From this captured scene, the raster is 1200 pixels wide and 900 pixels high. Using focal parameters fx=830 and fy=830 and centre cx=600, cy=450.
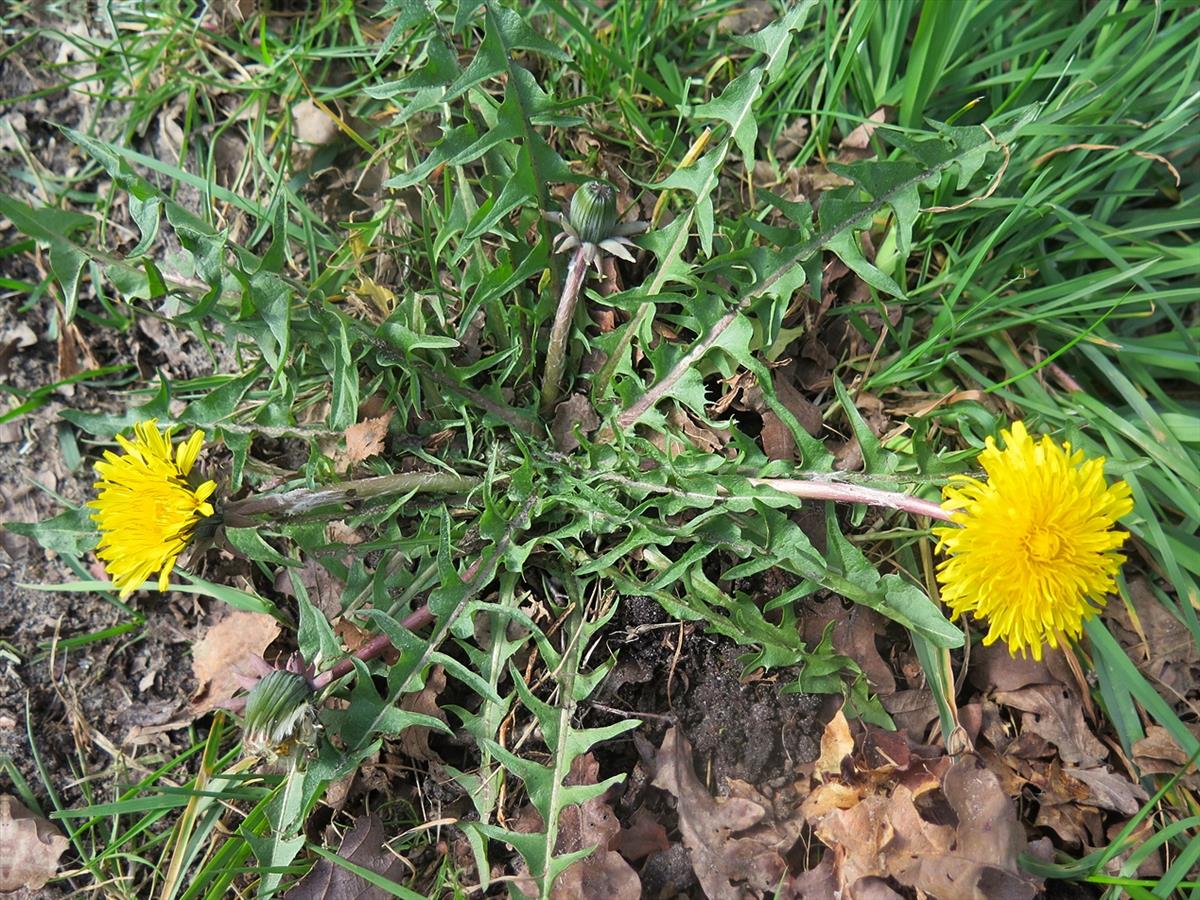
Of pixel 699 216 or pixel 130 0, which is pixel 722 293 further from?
pixel 130 0

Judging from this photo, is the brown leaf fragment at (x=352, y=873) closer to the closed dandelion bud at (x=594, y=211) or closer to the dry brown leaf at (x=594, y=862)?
the dry brown leaf at (x=594, y=862)

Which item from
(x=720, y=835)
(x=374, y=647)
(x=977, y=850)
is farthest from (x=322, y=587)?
(x=977, y=850)

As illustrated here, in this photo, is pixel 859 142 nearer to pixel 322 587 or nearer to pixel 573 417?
pixel 573 417

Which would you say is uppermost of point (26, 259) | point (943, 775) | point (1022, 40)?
point (1022, 40)

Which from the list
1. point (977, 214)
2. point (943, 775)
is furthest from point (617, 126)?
point (943, 775)

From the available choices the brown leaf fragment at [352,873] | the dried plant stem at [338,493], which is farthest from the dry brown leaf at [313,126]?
the brown leaf fragment at [352,873]

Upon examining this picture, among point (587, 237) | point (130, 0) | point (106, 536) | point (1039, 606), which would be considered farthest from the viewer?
point (130, 0)

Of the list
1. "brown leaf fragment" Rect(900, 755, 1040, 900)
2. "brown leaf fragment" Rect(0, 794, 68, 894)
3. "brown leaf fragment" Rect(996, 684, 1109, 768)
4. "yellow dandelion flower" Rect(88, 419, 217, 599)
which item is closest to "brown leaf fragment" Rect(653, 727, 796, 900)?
"brown leaf fragment" Rect(900, 755, 1040, 900)
